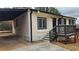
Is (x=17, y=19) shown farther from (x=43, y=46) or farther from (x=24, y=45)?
(x=43, y=46)

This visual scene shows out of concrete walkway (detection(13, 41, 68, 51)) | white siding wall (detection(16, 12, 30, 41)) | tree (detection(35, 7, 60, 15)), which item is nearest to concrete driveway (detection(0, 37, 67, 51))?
concrete walkway (detection(13, 41, 68, 51))

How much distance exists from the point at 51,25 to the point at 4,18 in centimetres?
76

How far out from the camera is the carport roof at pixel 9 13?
403 centimetres

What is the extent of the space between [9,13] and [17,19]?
7.6 inches

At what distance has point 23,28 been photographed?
4.21 meters

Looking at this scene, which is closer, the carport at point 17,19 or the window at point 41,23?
the carport at point 17,19

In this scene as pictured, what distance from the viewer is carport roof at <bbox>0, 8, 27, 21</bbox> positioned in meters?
4.03

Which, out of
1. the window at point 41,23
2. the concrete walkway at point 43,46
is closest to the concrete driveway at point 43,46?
the concrete walkway at point 43,46

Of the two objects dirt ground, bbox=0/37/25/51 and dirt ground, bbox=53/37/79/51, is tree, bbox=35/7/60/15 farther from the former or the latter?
dirt ground, bbox=0/37/25/51

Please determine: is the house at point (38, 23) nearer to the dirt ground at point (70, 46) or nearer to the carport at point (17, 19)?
the carport at point (17, 19)

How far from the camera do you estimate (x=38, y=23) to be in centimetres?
418

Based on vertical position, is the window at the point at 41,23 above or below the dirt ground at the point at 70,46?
above

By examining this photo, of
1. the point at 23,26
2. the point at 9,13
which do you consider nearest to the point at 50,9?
the point at 23,26
